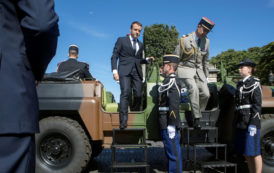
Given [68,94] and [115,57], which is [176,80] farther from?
[68,94]

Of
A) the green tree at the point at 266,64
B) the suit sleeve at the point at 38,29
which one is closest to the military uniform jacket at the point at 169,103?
the suit sleeve at the point at 38,29

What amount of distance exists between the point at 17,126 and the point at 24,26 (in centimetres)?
46

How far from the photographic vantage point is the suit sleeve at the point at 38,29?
3.64ft

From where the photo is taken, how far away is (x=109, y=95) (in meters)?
5.77

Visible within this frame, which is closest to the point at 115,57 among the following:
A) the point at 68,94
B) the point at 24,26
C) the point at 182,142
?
the point at 68,94

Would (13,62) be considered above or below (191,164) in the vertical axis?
above

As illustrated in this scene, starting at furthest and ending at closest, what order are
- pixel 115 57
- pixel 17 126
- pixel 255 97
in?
pixel 115 57 < pixel 255 97 < pixel 17 126

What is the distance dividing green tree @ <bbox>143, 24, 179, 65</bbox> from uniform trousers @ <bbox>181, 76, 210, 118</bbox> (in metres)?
34.1

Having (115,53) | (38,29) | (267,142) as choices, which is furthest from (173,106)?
(38,29)

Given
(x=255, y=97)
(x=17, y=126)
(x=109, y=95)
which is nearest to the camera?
(x=17, y=126)

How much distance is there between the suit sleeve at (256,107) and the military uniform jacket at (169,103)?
1124 millimetres

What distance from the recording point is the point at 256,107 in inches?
146

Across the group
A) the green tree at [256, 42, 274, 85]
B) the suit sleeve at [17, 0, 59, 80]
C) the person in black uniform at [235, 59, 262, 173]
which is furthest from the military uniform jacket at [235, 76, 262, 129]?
the green tree at [256, 42, 274, 85]

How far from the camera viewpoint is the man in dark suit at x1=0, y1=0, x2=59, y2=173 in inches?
40.6
